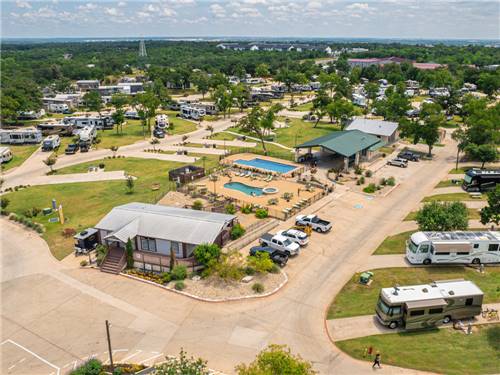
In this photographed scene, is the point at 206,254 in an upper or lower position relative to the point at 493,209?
lower

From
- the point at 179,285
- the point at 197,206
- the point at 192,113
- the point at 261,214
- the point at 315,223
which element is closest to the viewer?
the point at 179,285

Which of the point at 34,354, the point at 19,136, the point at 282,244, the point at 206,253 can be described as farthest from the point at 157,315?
the point at 19,136

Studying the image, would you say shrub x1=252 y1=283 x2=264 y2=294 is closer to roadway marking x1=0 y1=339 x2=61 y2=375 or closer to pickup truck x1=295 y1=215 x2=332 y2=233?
pickup truck x1=295 y1=215 x2=332 y2=233

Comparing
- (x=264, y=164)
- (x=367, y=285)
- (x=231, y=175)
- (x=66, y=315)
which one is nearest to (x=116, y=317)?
(x=66, y=315)

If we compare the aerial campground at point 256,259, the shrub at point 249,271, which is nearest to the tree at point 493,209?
the aerial campground at point 256,259

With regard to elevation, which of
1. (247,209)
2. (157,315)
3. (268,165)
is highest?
(268,165)

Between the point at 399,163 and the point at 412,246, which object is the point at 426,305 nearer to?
the point at 412,246

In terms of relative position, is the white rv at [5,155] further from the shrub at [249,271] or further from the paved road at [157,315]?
the shrub at [249,271]

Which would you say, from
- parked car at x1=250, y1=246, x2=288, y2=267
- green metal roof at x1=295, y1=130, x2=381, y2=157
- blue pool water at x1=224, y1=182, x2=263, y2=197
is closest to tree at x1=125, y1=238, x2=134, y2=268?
parked car at x1=250, y1=246, x2=288, y2=267
